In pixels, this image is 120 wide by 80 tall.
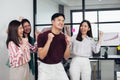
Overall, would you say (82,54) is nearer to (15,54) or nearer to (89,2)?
(15,54)

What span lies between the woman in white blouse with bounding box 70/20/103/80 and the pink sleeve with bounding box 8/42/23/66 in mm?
915

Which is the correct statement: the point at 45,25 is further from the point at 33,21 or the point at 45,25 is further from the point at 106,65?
the point at 106,65

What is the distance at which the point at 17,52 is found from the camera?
2773mm

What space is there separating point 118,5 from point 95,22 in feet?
2.14

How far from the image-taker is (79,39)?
3363mm

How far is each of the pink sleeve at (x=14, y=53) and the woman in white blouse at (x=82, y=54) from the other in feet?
3.00

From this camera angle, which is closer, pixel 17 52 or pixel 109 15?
pixel 17 52

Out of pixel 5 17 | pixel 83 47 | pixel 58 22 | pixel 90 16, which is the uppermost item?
pixel 90 16

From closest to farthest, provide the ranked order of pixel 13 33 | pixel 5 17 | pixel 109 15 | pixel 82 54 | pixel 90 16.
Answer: pixel 13 33 → pixel 82 54 → pixel 5 17 → pixel 90 16 → pixel 109 15

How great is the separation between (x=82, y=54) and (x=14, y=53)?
1091 millimetres

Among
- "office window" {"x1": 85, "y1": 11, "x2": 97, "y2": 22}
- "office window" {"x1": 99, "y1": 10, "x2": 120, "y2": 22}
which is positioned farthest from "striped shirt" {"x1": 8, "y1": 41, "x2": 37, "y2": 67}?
"office window" {"x1": 99, "y1": 10, "x2": 120, "y2": 22}

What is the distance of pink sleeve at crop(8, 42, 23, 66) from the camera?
2.76m

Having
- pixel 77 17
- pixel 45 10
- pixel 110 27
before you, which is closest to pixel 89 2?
pixel 77 17

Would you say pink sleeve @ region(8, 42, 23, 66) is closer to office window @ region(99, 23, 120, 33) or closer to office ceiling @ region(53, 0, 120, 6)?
office ceiling @ region(53, 0, 120, 6)
